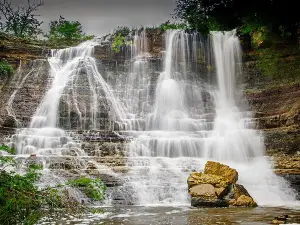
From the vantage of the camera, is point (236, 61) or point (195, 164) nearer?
point (195, 164)

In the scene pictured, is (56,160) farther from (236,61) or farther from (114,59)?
(236,61)

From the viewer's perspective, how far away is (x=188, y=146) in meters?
17.6

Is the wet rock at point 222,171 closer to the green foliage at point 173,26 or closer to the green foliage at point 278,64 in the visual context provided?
the green foliage at point 278,64

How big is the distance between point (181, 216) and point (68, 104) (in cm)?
1399

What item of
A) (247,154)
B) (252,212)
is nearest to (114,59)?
(247,154)

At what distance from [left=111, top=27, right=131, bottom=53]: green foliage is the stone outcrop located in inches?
637

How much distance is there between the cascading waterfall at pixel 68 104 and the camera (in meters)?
17.0

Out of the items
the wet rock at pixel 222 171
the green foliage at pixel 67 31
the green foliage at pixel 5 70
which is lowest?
the wet rock at pixel 222 171

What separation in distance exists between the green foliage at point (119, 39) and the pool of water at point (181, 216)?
17.6 metres

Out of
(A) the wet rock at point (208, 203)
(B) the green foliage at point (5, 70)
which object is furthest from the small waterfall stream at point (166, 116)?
(B) the green foliage at point (5, 70)

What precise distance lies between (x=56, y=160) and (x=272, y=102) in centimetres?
1352

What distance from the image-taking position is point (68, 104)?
21.6 m

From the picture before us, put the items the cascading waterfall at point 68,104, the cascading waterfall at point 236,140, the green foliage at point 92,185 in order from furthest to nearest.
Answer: the cascading waterfall at point 68,104 → the cascading waterfall at point 236,140 → the green foliage at point 92,185

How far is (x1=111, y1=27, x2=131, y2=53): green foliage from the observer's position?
2678 centimetres
